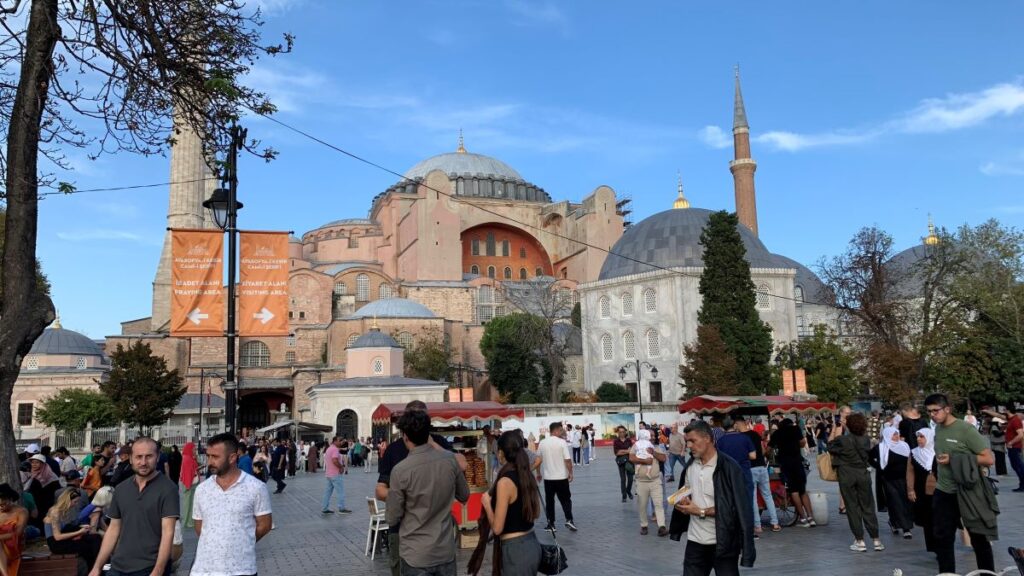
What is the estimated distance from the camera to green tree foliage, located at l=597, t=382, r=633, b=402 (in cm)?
4141

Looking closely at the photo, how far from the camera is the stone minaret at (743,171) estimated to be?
174 ft

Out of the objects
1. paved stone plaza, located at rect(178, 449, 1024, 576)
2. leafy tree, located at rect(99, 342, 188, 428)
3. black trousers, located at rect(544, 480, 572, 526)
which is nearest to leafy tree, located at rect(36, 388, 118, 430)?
leafy tree, located at rect(99, 342, 188, 428)

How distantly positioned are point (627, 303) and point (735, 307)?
31.3 ft

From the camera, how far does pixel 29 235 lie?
720 cm

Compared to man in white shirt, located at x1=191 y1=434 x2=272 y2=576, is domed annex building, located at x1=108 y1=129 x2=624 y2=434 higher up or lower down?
higher up

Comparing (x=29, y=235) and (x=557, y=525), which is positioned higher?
(x=29, y=235)

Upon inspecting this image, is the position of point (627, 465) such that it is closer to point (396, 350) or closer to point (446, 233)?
point (396, 350)

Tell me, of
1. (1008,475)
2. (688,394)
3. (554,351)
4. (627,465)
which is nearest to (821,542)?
(627,465)

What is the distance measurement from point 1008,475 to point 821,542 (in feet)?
31.6

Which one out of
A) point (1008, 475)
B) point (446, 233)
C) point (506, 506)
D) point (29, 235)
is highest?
point (446, 233)

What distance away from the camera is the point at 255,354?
5206 centimetres

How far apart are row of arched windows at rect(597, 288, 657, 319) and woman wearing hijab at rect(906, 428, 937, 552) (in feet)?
114

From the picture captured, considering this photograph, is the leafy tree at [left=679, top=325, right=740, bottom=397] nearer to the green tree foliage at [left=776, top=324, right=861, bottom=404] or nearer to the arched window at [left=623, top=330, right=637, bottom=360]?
the green tree foliage at [left=776, top=324, right=861, bottom=404]

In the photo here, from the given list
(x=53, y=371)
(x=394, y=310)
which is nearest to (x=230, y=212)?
(x=53, y=371)
